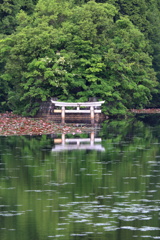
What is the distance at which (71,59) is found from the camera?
66000 mm

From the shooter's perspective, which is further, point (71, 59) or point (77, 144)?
point (71, 59)

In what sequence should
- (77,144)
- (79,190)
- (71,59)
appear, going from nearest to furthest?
(79,190), (77,144), (71,59)

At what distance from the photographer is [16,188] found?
22922mm

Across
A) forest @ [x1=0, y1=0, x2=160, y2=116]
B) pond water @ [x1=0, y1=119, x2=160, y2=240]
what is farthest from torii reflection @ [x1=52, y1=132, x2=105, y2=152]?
forest @ [x1=0, y1=0, x2=160, y2=116]

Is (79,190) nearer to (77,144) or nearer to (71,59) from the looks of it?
(77,144)

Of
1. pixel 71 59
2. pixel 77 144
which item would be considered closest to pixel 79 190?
pixel 77 144

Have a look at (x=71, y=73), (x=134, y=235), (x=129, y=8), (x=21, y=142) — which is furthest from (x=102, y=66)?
(x=134, y=235)

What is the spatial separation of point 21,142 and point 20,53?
92.6ft

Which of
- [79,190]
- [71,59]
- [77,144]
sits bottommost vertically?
[79,190]

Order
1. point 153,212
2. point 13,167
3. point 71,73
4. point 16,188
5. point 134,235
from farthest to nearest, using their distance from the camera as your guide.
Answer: point 71,73 → point 13,167 → point 16,188 → point 153,212 → point 134,235

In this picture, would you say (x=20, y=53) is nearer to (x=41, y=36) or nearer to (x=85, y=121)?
(x=41, y=36)

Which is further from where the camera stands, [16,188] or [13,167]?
[13,167]

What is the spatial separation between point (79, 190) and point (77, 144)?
1543cm

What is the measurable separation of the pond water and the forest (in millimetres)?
25534
